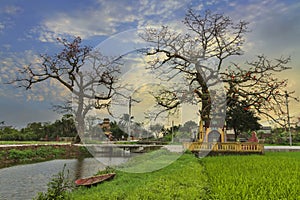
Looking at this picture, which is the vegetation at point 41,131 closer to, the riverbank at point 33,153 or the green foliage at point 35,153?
the riverbank at point 33,153

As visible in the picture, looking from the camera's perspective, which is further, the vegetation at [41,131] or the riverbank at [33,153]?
the vegetation at [41,131]

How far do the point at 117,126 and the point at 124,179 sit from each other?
2272 mm

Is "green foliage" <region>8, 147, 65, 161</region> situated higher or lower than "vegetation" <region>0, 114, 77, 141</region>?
lower

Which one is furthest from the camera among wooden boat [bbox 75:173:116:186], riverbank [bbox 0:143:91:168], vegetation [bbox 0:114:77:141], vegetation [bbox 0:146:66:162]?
vegetation [bbox 0:114:77:141]

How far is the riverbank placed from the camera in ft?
55.2

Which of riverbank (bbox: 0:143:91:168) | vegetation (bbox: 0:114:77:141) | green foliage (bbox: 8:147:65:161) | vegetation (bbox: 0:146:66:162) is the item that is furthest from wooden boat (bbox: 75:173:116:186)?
vegetation (bbox: 0:114:77:141)

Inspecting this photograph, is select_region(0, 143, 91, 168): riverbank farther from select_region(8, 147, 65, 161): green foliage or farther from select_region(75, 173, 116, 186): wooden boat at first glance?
select_region(75, 173, 116, 186): wooden boat

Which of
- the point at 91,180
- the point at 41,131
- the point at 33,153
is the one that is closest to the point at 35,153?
the point at 33,153

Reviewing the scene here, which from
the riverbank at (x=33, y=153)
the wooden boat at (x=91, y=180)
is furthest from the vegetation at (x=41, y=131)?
the wooden boat at (x=91, y=180)

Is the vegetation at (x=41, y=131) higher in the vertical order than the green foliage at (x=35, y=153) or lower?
higher

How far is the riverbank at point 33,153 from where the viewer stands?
1681cm

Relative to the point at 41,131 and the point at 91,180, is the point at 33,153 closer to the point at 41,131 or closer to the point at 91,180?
the point at 91,180

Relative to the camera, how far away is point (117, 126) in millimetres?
7121

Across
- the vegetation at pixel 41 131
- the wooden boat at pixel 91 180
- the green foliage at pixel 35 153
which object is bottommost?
the wooden boat at pixel 91 180
